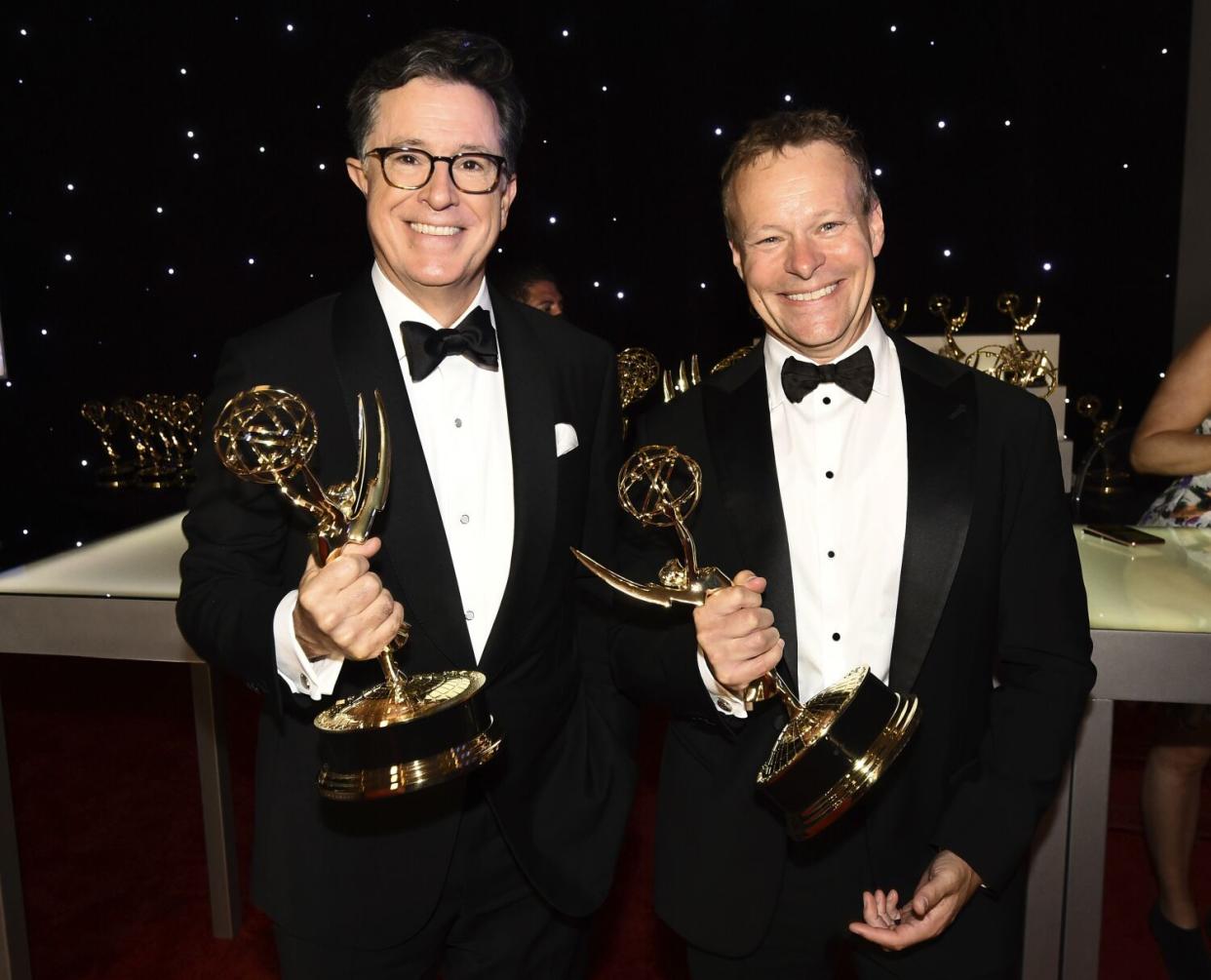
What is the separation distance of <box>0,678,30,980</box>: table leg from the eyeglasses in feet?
6.87

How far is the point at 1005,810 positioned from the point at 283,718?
1165 mm

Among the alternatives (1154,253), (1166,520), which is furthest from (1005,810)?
(1154,253)

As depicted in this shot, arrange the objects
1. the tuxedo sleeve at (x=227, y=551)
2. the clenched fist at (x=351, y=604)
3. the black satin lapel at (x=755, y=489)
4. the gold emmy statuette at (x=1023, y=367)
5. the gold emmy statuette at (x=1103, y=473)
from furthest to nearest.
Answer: the gold emmy statuette at (x=1103, y=473), the gold emmy statuette at (x=1023, y=367), the black satin lapel at (x=755, y=489), the tuxedo sleeve at (x=227, y=551), the clenched fist at (x=351, y=604)

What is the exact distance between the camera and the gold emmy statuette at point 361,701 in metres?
1.40

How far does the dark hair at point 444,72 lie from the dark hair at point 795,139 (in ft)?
1.24

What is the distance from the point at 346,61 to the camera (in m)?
6.48

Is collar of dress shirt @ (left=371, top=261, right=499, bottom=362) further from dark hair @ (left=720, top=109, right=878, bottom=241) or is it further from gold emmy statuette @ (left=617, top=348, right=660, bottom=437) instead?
gold emmy statuette @ (left=617, top=348, right=660, bottom=437)

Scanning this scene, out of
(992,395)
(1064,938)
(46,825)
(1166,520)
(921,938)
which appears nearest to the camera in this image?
(921,938)

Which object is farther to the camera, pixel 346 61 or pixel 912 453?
pixel 346 61

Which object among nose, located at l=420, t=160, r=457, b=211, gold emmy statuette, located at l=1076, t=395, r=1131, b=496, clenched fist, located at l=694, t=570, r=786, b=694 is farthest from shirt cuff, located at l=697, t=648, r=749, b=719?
gold emmy statuette, located at l=1076, t=395, r=1131, b=496

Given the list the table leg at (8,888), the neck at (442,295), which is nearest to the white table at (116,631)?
the table leg at (8,888)

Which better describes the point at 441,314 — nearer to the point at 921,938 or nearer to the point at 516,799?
the point at 516,799

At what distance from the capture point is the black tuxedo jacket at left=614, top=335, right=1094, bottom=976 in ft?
5.55

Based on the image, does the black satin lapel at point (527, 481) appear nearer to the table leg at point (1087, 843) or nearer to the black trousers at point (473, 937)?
the black trousers at point (473, 937)
